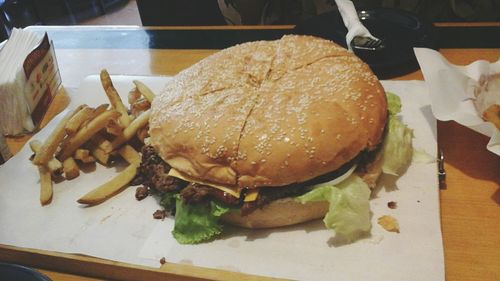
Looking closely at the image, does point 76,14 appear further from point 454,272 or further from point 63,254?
point 454,272

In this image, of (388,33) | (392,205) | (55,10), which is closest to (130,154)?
(392,205)

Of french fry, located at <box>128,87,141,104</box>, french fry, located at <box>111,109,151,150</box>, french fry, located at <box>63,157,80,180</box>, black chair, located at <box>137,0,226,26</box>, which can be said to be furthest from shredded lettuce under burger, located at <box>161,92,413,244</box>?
black chair, located at <box>137,0,226,26</box>

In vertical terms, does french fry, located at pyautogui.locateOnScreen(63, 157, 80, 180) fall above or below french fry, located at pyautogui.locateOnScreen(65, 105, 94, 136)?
below

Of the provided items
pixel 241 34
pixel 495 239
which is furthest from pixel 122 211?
pixel 241 34

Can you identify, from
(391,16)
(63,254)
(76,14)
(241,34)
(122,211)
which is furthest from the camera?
(76,14)

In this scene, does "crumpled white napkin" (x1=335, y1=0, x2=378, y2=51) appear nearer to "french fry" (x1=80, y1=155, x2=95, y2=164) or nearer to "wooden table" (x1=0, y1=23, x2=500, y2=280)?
"wooden table" (x1=0, y1=23, x2=500, y2=280)

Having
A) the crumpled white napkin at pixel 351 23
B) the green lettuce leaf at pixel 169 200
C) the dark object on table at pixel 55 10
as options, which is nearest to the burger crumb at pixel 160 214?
the green lettuce leaf at pixel 169 200
